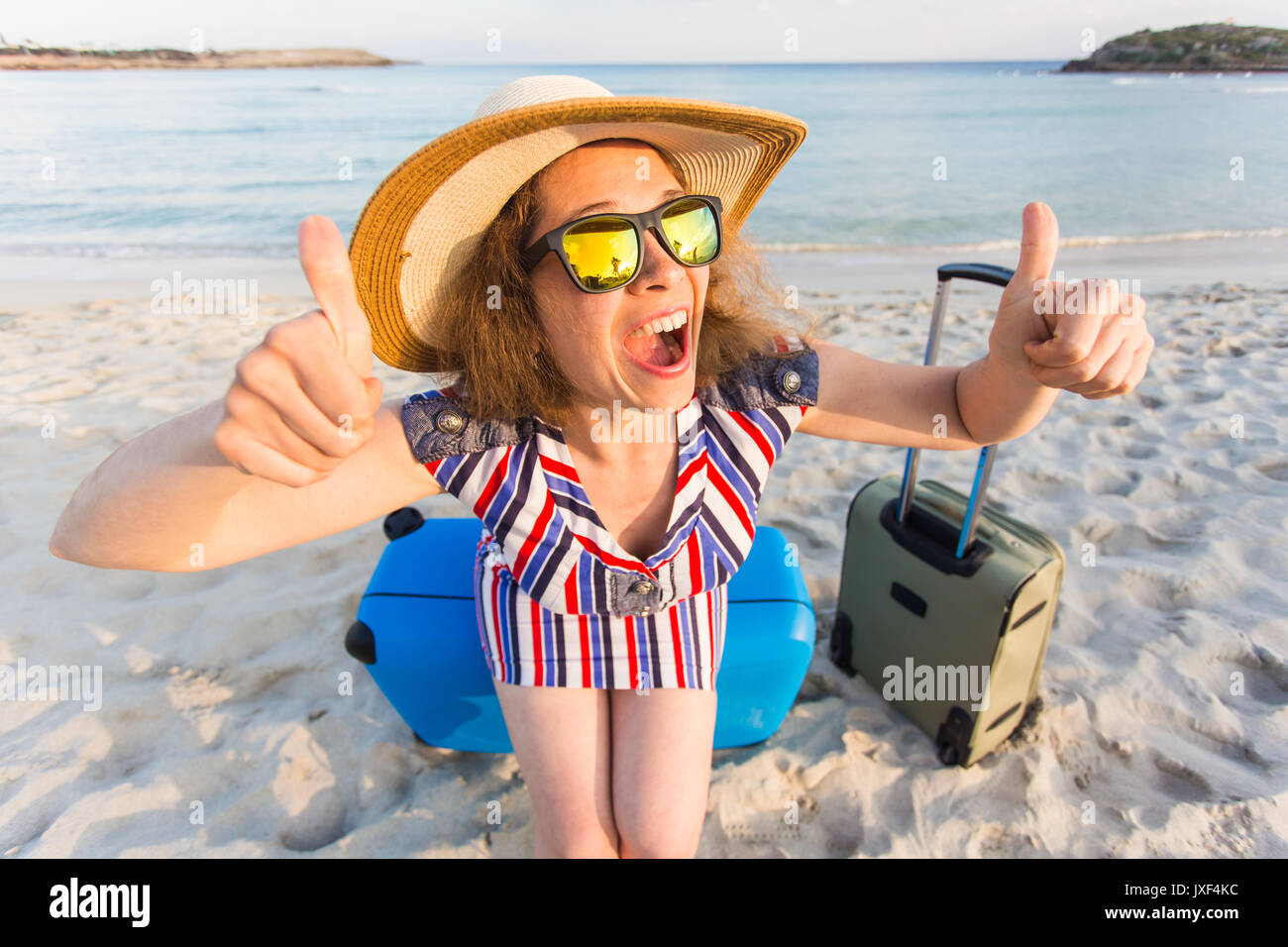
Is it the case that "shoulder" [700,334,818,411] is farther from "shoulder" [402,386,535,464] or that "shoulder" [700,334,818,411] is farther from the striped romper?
"shoulder" [402,386,535,464]

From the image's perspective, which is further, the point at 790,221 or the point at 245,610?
the point at 790,221

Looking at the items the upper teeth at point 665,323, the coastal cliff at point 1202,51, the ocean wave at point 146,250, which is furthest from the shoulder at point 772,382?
the coastal cliff at point 1202,51

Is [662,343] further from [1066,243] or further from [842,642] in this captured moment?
[1066,243]

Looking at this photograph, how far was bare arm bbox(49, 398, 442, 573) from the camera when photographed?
1.12 m

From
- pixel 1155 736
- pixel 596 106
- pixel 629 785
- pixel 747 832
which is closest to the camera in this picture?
pixel 596 106

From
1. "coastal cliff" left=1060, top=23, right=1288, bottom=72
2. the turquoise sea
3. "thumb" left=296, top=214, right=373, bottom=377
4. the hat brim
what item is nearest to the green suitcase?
the hat brim

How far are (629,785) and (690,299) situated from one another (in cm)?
118

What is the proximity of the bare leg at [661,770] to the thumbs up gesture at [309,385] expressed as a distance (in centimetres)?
110

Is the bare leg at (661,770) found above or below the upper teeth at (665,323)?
below

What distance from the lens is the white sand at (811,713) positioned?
6.33 ft

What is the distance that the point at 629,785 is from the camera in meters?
1.71

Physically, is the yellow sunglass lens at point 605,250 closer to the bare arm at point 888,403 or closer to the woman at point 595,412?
the woman at point 595,412
